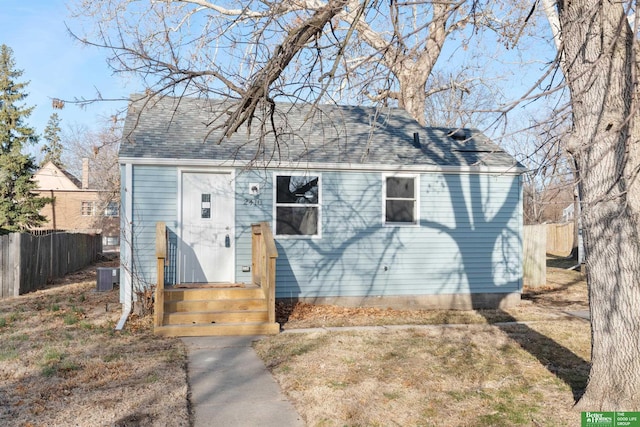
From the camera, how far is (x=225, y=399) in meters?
5.74

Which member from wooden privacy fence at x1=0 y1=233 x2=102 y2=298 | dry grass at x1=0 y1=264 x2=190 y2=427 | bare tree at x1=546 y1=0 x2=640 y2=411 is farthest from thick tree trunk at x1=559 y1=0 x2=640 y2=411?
wooden privacy fence at x1=0 y1=233 x2=102 y2=298

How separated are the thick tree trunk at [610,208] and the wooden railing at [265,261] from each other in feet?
17.3

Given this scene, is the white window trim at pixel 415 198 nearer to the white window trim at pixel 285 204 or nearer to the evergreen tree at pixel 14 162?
the white window trim at pixel 285 204

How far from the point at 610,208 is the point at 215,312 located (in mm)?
6396

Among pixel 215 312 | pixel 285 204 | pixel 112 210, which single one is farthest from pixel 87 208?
pixel 215 312

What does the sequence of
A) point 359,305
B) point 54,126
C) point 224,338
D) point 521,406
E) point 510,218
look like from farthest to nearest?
1. point 54,126
2. point 510,218
3. point 359,305
4. point 224,338
5. point 521,406

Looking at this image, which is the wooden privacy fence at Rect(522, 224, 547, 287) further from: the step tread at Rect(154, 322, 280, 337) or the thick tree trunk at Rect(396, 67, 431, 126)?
the step tread at Rect(154, 322, 280, 337)

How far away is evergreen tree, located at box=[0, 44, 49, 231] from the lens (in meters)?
28.6

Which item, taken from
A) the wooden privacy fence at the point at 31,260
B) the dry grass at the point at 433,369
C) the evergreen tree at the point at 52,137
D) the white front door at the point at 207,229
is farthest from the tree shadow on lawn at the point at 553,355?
the evergreen tree at the point at 52,137

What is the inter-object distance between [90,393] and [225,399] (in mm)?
1319

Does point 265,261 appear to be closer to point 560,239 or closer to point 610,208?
point 610,208

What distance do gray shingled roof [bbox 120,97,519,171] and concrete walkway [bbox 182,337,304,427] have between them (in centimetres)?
397

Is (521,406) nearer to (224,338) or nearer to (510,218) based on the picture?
(224,338)

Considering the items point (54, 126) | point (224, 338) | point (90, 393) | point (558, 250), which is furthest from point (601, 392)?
point (54, 126)
